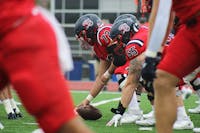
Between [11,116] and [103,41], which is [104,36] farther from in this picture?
[11,116]

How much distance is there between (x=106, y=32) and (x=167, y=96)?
11.8 ft

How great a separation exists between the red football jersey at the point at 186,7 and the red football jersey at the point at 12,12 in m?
1.55

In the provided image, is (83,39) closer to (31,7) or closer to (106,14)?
(31,7)

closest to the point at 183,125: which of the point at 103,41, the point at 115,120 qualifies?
the point at 115,120

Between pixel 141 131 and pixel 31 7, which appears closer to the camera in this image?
pixel 31 7

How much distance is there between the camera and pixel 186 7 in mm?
4188

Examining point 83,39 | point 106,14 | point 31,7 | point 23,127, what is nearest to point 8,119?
point 23,127

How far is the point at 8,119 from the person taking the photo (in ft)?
25.8

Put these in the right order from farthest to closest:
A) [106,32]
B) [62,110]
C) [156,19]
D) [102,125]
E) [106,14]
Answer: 1. [106,14]
2. [106,32]
3. [102,125]
4. [156,19]
5. [62,110]

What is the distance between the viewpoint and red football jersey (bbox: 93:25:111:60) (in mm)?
7653

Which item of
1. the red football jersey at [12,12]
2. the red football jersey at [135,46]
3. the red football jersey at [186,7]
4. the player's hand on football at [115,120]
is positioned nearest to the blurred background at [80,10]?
the player's hand on football at [115,120]

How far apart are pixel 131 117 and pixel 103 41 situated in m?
1.09

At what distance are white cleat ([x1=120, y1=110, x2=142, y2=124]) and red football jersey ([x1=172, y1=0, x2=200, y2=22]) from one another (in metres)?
3.52

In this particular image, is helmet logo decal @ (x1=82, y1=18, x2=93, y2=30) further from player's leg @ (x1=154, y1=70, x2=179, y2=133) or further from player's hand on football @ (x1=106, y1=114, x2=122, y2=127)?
player's leg @ (x1=154, y1=70, x2=179, y2=133)
